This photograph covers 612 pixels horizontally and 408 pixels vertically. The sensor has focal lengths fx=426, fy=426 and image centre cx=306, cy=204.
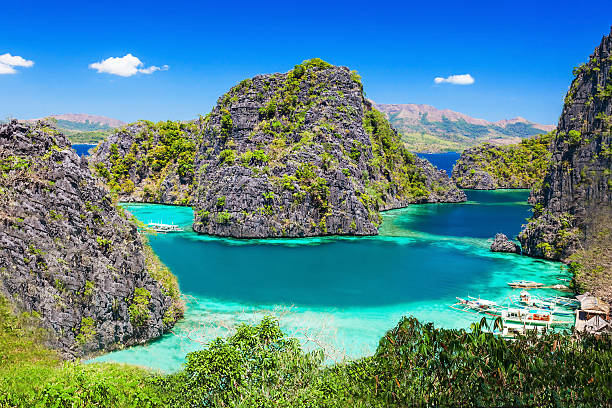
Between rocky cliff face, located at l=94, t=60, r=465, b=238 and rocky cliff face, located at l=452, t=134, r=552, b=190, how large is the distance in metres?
41.8

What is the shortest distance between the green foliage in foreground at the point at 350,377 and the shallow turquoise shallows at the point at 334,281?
7.67ft

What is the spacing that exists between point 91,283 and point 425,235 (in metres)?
52.3

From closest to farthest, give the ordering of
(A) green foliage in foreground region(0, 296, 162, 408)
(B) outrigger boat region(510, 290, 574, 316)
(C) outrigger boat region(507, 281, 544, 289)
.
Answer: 1. (A) green foliage in foreground region(0, 296, 162, 408)
2. (B) outrigger boat region(510, 290, 574, 316)
3. (C) outrigger boat region(507, 281, 544, 289)

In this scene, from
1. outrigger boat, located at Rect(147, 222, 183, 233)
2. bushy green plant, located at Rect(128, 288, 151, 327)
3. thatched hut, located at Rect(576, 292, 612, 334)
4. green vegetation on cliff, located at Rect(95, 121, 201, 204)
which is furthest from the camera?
green vegetation on cliff, located at Rect(95, 121, 201, 204)

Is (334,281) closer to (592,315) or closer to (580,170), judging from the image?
(592,315)

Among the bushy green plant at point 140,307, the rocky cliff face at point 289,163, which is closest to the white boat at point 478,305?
the bushy green plant at point 140,307

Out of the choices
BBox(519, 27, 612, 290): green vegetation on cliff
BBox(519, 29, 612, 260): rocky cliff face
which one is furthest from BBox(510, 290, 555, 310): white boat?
BBox(519, 29, 612, 260): rocky cliff face

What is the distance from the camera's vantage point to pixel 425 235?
66.1 m

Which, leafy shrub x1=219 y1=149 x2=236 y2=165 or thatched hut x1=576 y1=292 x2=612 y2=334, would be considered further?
leafy shrub x1=219 y1=149 x2=236 y2=165

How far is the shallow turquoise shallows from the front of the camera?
93.8 feet

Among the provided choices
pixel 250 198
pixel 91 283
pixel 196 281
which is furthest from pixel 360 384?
pixel 250 198

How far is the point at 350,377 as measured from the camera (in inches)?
717

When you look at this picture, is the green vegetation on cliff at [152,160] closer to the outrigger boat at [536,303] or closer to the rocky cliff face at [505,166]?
the outrigger boat at [536,303]

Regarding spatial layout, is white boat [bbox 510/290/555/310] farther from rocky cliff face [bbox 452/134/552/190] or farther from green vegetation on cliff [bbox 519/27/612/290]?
rocky cliff face [bbox 452/134/552/190]
